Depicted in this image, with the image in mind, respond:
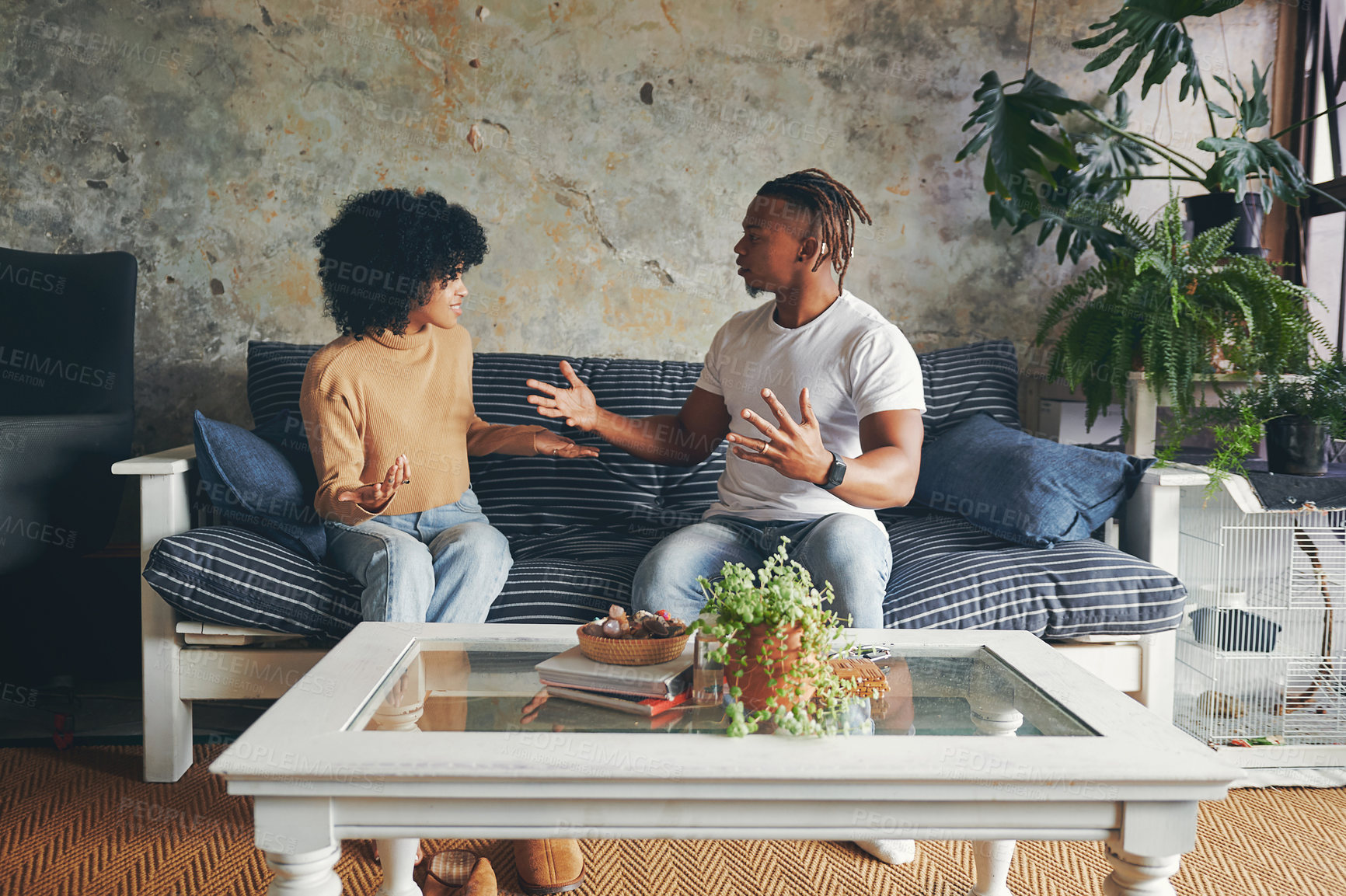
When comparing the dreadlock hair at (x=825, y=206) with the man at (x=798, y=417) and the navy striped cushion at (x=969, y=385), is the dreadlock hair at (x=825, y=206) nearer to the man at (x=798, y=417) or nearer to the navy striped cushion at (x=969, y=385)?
the man at (x=798, y=417)

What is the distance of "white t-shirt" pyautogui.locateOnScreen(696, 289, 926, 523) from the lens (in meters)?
1.63

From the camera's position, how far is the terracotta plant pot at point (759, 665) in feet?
3.15

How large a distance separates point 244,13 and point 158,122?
0.37m

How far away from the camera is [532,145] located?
98.7 inches

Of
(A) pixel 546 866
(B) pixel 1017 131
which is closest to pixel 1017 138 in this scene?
(B) pixel 1017 131

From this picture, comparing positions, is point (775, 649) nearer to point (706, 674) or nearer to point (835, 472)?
point (706, 674)

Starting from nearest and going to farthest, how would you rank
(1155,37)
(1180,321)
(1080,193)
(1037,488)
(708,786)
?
(708,786) < (1037,488) < (1180,321) < (1155,37) < (1080,193)

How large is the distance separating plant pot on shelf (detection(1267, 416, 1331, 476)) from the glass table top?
1.11m

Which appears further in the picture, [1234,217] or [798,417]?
[1234,217]

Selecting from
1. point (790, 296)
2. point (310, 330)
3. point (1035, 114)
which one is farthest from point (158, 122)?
point (1035, 114)

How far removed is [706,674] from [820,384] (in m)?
0.78

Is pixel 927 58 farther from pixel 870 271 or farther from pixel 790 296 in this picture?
pixel 790 296

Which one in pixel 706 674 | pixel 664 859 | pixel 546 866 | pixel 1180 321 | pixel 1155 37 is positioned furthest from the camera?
pixel 1155 37

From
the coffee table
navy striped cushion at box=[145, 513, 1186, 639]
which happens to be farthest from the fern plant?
the coffee table
